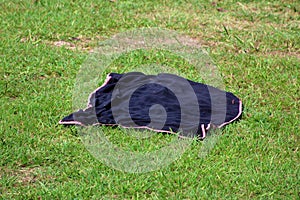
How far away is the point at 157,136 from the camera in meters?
4.42

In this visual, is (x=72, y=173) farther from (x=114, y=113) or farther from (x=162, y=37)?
(x=162, y=37)

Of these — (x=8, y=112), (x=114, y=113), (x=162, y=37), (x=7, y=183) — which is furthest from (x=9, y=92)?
(x=162, y=37)

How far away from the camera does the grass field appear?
3793 millimetres

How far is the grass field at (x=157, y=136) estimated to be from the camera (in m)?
3.79

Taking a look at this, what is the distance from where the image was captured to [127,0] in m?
7.73

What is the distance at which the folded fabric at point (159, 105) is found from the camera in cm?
456

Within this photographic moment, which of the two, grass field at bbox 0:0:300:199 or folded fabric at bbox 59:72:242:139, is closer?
grass field at bbox 0:0:300:199

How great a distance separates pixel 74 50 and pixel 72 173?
253cm

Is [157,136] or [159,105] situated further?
[159,105]

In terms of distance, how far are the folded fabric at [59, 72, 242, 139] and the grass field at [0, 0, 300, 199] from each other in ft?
0.48

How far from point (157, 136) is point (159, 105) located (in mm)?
542

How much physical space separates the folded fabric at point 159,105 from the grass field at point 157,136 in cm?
14

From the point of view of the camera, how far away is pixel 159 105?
4.91 m

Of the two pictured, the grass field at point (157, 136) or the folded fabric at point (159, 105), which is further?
the folded fabric at point (159, 105)
